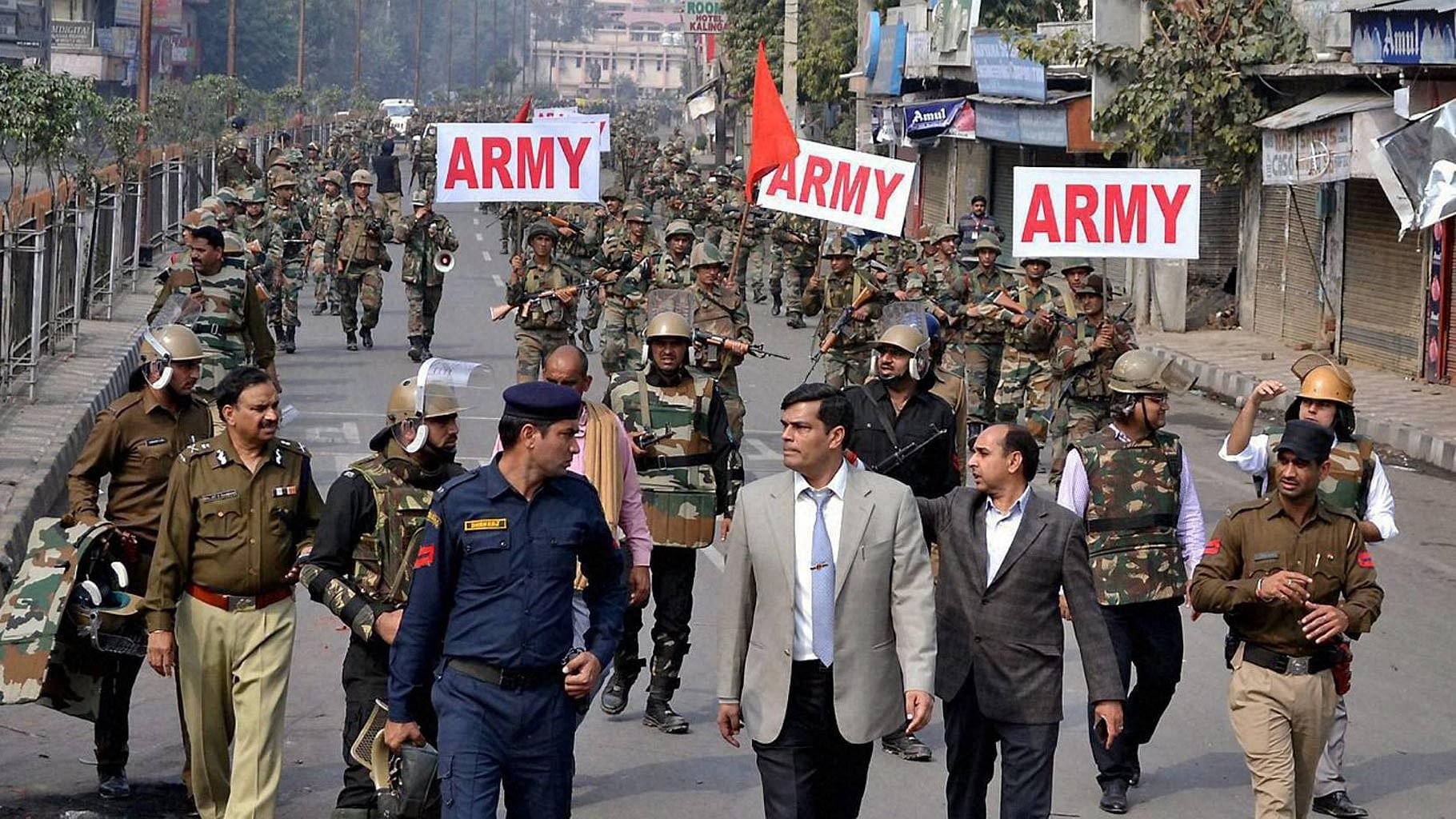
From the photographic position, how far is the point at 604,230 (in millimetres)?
21141

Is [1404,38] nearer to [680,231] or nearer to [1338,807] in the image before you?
[680,231]

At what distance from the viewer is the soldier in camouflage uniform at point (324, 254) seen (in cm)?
2441

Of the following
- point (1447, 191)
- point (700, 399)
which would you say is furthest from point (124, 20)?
point (700, 399)

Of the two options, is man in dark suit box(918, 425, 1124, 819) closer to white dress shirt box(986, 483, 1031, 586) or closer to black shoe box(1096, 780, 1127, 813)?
white dress shirt box(986, 483, 1031, 586)

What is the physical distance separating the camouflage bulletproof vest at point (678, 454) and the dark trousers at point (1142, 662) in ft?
5.59

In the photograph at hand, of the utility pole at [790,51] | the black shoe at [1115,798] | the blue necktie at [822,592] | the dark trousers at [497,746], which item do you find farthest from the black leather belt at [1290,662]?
the utility pole at [790,51]

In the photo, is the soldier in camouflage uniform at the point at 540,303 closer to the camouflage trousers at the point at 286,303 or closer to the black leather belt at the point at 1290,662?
the camouflage trousers at the point at 286,303

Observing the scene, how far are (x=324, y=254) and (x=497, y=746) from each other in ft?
64.8

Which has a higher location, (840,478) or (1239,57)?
(1239,57)

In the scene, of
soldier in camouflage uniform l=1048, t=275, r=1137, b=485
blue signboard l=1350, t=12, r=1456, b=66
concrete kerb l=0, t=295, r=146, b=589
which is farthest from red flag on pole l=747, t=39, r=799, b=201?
blue signboard l=1350, t=12, r=1456, b=66

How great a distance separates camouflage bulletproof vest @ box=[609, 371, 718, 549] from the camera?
8492mm

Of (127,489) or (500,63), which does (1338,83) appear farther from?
(500,63)

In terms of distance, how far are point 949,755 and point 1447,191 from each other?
1187cm

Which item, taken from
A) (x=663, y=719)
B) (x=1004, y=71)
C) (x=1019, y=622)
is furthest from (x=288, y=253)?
(x=1019, y=622)
